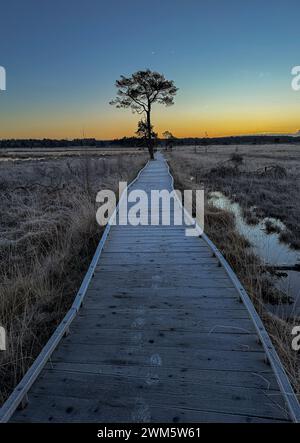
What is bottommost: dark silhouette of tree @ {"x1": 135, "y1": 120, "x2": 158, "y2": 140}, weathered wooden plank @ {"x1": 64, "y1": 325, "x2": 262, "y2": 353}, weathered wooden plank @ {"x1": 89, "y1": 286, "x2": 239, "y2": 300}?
weathered wooden plank @ {"x1": 64, "y1": 325, "x2": 262, "y2": 353}

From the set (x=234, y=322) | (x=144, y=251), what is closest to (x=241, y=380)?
(x=234, y=322)

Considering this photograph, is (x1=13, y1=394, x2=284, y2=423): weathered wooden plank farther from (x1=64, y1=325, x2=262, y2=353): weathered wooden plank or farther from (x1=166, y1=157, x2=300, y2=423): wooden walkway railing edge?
(x1=64, y1=325, x2=262, y2=353): weathered wooden plank

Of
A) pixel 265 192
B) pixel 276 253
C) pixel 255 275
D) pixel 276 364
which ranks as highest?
pixel 265 192

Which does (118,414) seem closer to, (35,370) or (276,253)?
(35,370)

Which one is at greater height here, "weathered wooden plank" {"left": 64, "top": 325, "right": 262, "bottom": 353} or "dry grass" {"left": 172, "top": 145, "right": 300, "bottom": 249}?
"dry grass" {"left": 172, "top": 145, "right": 300, "bottom": 249}

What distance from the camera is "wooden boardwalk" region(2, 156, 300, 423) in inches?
79.0

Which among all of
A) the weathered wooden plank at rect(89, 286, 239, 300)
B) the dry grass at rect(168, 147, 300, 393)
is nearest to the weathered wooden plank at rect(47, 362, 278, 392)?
the dry grass at rect(168, 147, 300, 393)

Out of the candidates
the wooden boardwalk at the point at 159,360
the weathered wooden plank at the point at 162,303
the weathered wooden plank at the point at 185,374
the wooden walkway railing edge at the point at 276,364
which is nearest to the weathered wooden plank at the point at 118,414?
the wooden boardwalk at the point at 159,360

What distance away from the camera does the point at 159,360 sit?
2479mm

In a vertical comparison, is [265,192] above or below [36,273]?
above

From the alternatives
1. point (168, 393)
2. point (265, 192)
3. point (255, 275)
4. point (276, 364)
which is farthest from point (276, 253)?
point (265, 192)

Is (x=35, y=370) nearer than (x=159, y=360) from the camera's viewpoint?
Yes

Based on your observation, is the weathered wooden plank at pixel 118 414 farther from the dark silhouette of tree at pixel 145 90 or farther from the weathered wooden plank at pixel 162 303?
the dark silhouette of tree at pixel 145 90

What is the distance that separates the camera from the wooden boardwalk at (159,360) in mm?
2006
